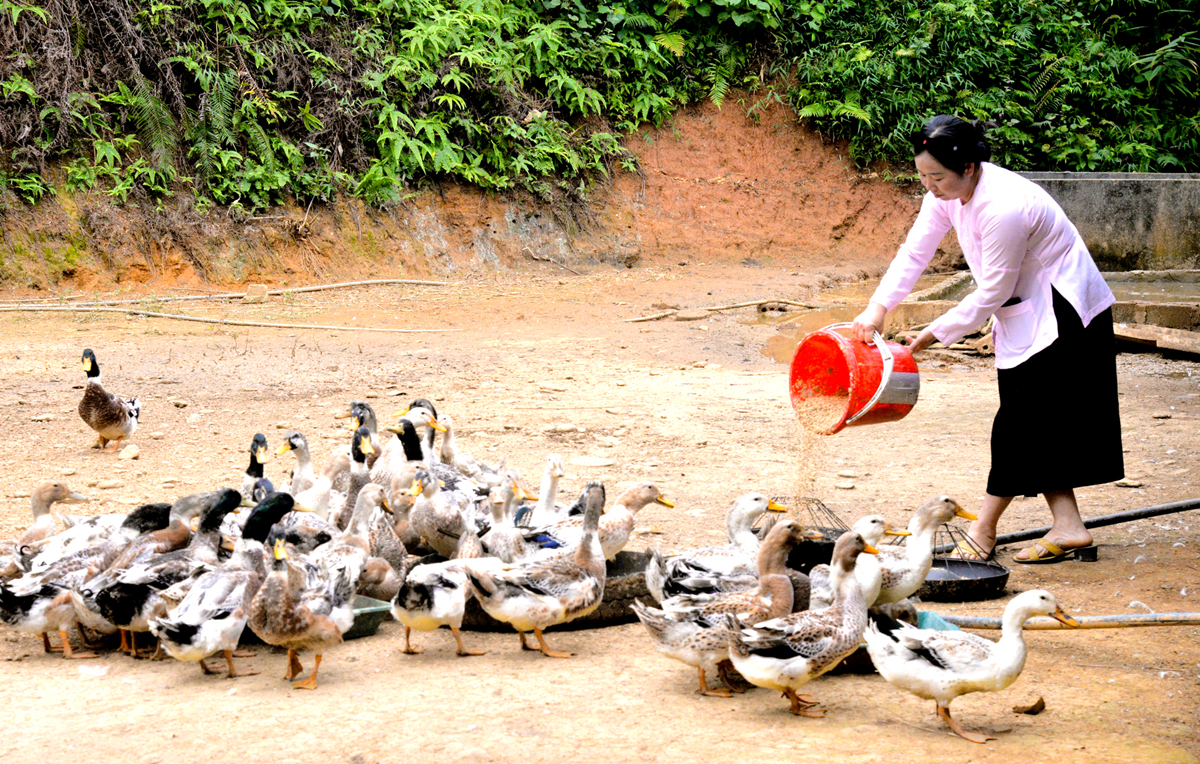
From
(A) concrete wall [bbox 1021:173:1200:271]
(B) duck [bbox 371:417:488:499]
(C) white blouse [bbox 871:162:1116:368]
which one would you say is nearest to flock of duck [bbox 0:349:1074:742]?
(B) duck [bbox 371:417:488:499]

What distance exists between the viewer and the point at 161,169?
55.9 ft

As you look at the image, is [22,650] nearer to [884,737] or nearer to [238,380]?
[884,737]

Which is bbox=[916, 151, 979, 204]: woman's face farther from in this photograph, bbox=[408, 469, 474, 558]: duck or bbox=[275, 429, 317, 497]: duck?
bbox=[275, 429, 317, 497]: duck

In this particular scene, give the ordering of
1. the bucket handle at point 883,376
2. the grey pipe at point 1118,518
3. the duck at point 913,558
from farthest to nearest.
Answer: the grey pipe at point 1118,518 < the bucket handle at point 883,376 < the duck at point 913,558

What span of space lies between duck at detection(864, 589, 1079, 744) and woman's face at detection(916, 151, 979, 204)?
218 cm

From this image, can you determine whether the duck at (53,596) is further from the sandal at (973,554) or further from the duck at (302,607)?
the sandal at (973,554)

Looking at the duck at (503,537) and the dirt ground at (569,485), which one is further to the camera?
the duck at (503,537)

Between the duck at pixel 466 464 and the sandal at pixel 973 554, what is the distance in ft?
9.36

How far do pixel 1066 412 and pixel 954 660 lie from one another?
2.14m

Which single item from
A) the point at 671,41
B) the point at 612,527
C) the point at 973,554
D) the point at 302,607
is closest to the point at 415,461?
the point at 612,527

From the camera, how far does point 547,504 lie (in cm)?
647

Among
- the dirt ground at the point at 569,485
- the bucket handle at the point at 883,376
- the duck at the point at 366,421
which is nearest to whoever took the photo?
the dirt ground at the point at 569,485

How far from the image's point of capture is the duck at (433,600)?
4664 millimetres

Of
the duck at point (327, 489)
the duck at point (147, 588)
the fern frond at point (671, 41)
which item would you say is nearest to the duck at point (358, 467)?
the duck at point (327, 489)
